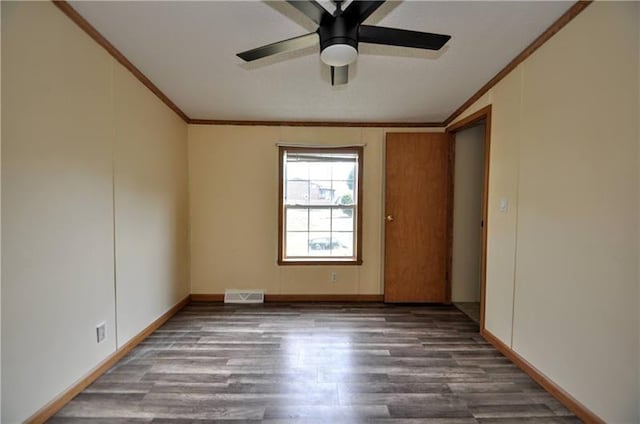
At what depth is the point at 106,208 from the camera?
206 cm

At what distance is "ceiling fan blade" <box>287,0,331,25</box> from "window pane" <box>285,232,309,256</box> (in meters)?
2.61

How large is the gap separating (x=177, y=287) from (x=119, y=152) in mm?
1689

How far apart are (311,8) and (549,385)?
2.65 metres

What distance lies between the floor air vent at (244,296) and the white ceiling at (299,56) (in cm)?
216

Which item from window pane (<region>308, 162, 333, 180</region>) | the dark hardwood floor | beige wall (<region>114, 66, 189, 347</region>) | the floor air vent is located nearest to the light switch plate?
the dark hardwood floor

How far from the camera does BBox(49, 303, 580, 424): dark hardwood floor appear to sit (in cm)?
168

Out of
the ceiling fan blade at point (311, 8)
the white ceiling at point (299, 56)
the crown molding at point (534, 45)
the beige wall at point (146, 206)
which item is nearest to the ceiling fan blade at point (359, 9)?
the ceiling fan blade at point (311, 8)

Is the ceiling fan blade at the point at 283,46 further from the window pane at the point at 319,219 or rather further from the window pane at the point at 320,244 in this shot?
the window pane at the point at 320,244

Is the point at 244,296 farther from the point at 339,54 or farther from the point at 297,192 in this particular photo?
the point at 339,54

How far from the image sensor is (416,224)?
137 inches

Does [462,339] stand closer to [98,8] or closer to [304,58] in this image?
[304,58]

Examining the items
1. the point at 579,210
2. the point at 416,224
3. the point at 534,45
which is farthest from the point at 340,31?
the point at 416,224

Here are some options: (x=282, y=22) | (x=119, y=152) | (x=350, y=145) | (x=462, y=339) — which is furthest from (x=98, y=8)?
(x=462, y=339)

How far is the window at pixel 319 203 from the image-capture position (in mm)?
3576
